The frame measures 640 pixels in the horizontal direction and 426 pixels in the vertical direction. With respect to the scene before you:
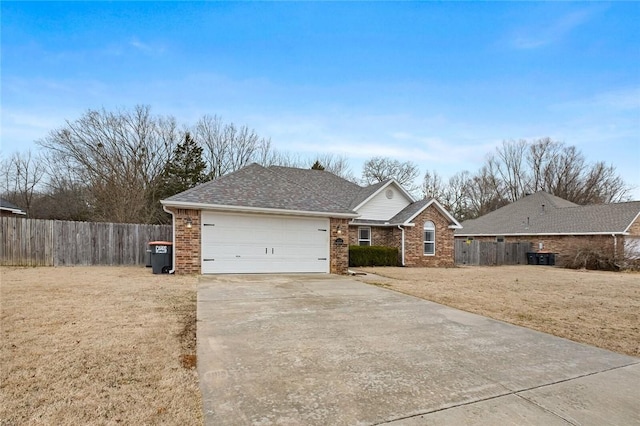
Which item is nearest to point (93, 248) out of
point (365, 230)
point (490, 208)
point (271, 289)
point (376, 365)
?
point (271, 289)

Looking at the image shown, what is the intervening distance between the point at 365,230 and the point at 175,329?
567 inches

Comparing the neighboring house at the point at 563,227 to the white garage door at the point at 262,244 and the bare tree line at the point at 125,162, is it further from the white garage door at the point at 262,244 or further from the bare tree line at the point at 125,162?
the white garage door at the point at 262,244

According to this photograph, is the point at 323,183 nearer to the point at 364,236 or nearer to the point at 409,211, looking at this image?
the point at 364,236

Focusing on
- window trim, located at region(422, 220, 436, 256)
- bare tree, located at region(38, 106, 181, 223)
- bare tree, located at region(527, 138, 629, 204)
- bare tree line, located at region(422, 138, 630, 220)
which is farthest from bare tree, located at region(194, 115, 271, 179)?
bare tree, located at region(527, 138, 629, 204)

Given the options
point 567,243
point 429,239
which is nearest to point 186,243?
point 429,239

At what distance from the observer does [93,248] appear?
546 inches

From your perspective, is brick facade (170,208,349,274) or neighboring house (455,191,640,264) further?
neighboring house (455,191,640,264)

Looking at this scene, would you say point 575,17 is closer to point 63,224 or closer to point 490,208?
point 63,224

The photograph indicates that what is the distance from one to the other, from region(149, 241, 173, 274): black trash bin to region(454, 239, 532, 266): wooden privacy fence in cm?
1702

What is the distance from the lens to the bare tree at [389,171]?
34.6 metres

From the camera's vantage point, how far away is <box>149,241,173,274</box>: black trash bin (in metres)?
11.3

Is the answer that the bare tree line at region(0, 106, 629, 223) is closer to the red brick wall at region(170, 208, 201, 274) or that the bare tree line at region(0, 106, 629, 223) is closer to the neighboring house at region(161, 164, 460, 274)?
the neighboring house at region(161, 164, 460, 274)

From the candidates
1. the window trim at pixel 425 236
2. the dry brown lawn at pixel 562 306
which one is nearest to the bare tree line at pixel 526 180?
the window trim at pixel 425 236

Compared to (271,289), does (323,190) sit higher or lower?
higher
